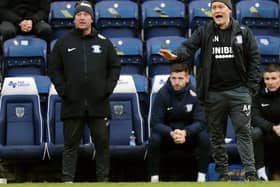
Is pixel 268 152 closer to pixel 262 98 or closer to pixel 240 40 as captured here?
pixel 262 98

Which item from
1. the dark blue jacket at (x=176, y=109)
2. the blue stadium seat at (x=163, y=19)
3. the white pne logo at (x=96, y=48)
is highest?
the white pne logo at (x=96, y=48)

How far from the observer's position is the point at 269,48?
1041 cm

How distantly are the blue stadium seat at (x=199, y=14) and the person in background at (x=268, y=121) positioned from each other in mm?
2296

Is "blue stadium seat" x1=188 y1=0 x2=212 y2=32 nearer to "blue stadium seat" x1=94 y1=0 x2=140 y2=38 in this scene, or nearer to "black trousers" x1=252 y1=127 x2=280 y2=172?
"blue stadium seat" x1=94 y1=0 x2=140 y2=38

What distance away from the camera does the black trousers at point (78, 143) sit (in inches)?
314

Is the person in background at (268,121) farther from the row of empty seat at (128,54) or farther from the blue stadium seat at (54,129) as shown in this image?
the blue stadium seat at (54,129)

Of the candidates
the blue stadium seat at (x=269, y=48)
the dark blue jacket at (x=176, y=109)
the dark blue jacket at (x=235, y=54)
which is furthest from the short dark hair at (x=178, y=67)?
the blue stadium seat at (x=269, y=48)

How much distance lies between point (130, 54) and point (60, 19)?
1340 millimetres

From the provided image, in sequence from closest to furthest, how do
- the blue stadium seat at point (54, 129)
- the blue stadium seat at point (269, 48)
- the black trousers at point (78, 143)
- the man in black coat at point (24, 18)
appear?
the black trousers at point (78, 143) < the blue stadium seat at point (54, 129) < the blue stadium seat at point (269, 48) < the man in black coat at point (24, 18)

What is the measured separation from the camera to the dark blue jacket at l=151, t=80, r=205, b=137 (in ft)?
28.5

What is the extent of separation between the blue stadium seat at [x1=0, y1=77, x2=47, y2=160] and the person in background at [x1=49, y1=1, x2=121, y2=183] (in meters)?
1.21

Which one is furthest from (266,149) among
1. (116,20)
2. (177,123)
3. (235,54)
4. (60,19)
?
(60,19)

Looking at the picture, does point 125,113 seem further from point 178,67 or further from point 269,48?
point 269,48

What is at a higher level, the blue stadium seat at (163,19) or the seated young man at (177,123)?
the blue stadium seat at (163,19)
